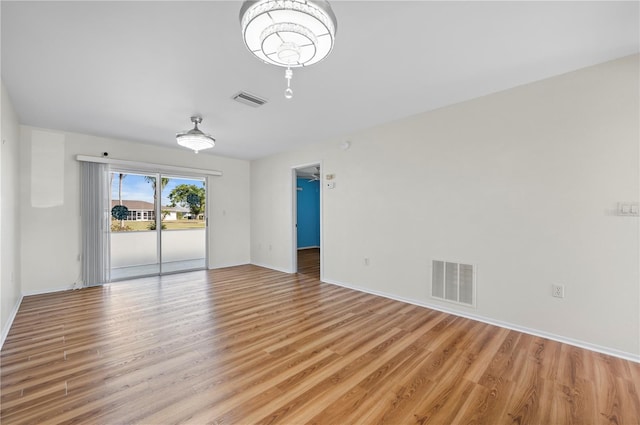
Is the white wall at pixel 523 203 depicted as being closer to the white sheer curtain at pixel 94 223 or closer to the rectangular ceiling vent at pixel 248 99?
the rectangular ceiling vent at pixel 248 99

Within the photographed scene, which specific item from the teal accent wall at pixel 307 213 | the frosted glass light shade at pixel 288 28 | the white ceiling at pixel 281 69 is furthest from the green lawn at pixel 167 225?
the frosted glass light shade at pixel 288 28

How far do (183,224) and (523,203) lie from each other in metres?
5.73

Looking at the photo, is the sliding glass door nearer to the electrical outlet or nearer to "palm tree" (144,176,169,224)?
"palm tree" (144,176,169,224)

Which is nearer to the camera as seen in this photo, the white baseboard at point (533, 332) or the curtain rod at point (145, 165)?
the white baseboard at point (533, 332)

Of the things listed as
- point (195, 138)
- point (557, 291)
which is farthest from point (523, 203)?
point (195, 138)

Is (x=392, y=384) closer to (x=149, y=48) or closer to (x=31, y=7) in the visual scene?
(x=149, y=48)

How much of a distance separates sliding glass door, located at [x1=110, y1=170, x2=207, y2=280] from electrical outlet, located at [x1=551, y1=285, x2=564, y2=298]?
5.78 m

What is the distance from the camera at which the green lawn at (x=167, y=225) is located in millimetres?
4746

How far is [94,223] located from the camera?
4.33 meters

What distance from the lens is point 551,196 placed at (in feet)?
8.30

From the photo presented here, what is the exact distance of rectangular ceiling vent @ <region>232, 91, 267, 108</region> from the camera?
282 centimetres

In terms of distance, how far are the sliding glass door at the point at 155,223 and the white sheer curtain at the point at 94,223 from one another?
0.22 meters

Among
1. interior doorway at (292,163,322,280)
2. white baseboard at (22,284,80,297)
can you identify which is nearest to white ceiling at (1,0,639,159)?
white baseboard at (22,284,80,297)

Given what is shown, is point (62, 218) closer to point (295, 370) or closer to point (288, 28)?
point (295, 370)
